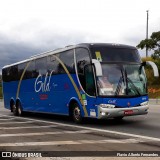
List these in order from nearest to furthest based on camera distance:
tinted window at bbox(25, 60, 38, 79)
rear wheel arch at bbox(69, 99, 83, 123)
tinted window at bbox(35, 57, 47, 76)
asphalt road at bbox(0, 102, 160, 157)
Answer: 1. asphalt road at bbox(0, 102, 160, 157)
2. rear wheel arch at bbox(69, 99, 83, 123)
3. tinted window at bbox(35, 57, 47, 76)
4. tinted window at bbox(25, 60, 38, 79)

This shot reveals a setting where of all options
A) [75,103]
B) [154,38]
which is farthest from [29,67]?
[154,38]

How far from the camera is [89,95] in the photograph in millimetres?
14672

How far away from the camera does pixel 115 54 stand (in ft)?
49.1

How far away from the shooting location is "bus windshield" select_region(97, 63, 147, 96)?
1416cm

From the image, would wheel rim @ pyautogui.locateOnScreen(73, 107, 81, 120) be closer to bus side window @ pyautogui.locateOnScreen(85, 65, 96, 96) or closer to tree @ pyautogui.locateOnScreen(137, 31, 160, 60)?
A: bus side window @ pyautogui.locateOnScreen(85, 65, 96, 96)

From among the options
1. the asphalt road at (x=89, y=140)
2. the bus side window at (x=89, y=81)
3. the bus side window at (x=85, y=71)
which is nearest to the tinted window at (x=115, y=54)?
the bus side window at (x=85, y=71)

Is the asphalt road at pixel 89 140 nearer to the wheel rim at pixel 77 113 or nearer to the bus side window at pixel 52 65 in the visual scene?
the wheel rim at pixel 77 113

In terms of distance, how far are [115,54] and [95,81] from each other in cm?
152

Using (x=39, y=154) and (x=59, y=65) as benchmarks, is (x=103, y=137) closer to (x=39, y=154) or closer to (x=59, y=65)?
(x=39, y=154)

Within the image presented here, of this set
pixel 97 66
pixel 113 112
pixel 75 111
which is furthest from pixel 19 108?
pixel 97 66

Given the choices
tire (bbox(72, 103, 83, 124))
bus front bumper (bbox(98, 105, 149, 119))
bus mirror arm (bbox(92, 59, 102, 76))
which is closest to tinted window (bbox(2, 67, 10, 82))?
tire (bbox(72, 103, 83, 124))

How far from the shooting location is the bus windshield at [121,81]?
14156 millimetres

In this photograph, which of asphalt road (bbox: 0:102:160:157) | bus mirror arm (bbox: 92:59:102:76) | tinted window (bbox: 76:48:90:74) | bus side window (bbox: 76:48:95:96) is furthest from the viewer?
tinted window (bbox: 76:48:90:74)

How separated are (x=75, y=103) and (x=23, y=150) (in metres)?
6.73
